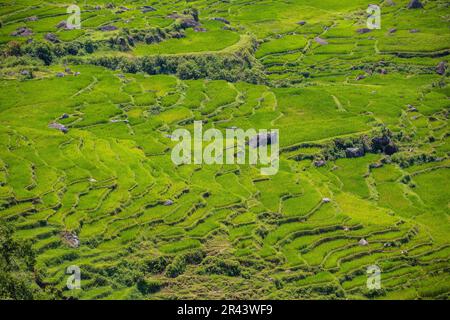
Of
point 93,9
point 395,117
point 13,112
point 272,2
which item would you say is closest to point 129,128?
point 13,112

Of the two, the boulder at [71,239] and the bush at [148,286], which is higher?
the boulder at [71,239]

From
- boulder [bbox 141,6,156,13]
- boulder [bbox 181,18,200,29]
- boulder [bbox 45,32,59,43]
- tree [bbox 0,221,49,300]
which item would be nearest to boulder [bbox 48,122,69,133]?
tree [bbox 0,221,49,300]

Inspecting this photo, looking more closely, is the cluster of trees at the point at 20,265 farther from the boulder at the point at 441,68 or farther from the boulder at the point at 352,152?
the boulder at the point at 441,68

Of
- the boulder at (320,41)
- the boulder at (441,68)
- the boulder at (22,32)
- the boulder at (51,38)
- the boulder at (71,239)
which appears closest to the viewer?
the boulder at (71,239)

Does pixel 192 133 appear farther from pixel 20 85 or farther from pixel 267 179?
pixel 20 85

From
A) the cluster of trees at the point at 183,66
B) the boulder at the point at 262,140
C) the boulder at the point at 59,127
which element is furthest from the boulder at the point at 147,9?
the boulder at the point at 262,140

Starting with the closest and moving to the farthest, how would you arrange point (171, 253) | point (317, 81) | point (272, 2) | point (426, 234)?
point (171, 253), point (426, 234), point (317, 81), point (272, 2)

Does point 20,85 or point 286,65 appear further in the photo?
point 286,65

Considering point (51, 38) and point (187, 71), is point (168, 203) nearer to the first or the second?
point (187, 71)

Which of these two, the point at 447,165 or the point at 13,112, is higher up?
the point at 13,112

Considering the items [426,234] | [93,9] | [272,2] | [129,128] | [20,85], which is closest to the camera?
[426,234]
